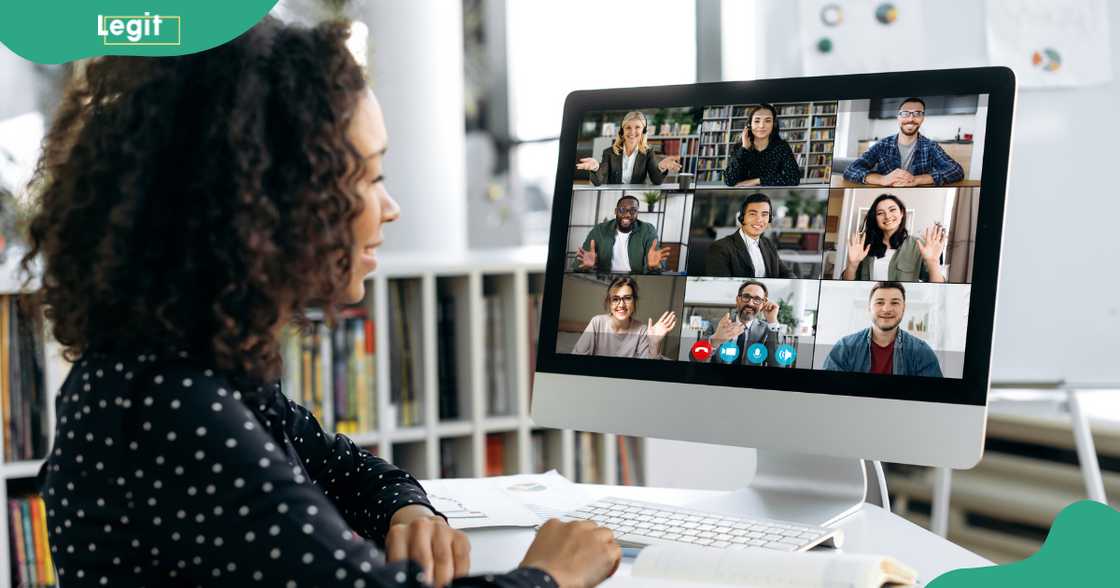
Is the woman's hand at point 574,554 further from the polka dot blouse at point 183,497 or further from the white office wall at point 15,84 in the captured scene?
the white office wall at point 15,84

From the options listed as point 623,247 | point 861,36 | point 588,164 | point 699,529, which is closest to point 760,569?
point 699,529

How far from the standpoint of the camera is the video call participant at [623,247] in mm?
1188

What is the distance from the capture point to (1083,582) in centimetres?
87

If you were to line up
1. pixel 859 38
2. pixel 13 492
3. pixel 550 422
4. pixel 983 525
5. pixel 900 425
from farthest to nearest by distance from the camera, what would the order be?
pixel 983 525 < pixel 859 38 < pixel 13 492 < pixel 550 422 < pixel 900 425

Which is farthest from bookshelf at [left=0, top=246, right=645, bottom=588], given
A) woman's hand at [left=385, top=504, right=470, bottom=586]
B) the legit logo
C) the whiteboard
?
woman's hand at [left=385, top=504, right=470, bottom=586]

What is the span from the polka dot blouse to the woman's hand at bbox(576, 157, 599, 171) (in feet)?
1.74

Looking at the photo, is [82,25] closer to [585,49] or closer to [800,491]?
[800,491]

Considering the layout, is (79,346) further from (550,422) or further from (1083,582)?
(1083,582)

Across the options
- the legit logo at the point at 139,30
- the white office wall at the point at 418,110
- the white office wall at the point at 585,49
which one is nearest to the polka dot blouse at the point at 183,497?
the legit logo at the point at 139,30

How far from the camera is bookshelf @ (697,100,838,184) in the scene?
3.65 feet

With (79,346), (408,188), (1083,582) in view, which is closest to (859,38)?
(408,188)

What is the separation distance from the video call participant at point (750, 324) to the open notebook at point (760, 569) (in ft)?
0.83

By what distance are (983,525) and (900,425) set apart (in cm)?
165

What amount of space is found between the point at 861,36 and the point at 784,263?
50.7 inches
